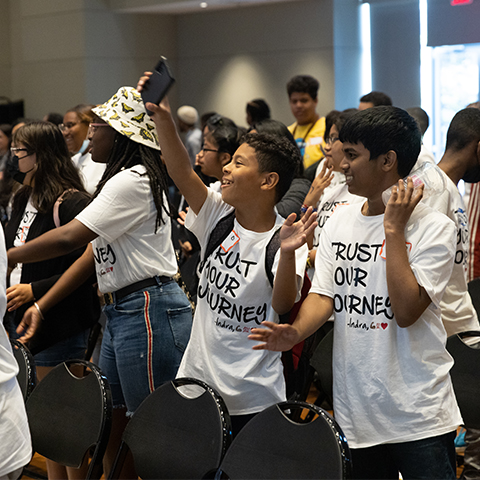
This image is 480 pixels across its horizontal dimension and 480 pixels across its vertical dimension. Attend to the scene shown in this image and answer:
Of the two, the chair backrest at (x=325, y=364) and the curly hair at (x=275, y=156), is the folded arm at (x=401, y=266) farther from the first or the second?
the chair backrest at (x=325, y=364)

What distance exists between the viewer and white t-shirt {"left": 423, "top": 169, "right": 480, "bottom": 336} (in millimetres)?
2391

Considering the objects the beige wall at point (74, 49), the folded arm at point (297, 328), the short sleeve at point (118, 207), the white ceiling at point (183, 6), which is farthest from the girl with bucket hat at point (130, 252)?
the beige wall at point (74, 49)

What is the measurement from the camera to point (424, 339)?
5.61 ft

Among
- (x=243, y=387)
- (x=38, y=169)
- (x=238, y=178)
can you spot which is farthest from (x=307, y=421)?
(x=38, y=169)

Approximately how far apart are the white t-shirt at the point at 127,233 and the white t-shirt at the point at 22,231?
502 mm

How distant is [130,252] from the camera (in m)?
2.40

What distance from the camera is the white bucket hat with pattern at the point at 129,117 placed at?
240cm

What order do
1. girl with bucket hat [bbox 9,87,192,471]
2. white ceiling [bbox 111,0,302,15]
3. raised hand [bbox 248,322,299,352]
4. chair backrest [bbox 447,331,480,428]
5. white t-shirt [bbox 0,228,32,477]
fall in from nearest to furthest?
white t-shirt [bbox 0,228,32,477] < raised hand [bbox 248,322,299,352] < chair backrest [bbox 447,331,480,428] < girl with bucket hat [bbox 9,87,192,471] < white ceiling [bbox 111,0,302,15]

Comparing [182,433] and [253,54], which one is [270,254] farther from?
[253,54]

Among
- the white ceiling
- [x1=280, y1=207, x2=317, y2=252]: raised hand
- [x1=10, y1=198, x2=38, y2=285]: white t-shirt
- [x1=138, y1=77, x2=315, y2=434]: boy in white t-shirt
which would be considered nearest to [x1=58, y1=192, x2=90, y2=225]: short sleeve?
[x1=10, y1=198, x2=38, y2=285]: white t-shirt

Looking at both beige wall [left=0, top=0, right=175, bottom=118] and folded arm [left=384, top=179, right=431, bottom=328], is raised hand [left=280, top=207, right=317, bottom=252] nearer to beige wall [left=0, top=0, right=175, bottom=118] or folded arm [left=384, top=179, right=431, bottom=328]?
folded arm [left=384, top=179, right=431, bottom=328]

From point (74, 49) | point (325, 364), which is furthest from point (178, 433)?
point (74, 49)

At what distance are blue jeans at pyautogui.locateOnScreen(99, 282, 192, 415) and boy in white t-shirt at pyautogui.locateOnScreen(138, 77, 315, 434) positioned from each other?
1.03 ft

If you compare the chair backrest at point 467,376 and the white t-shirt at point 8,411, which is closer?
the white t-shirt at point 8,411
